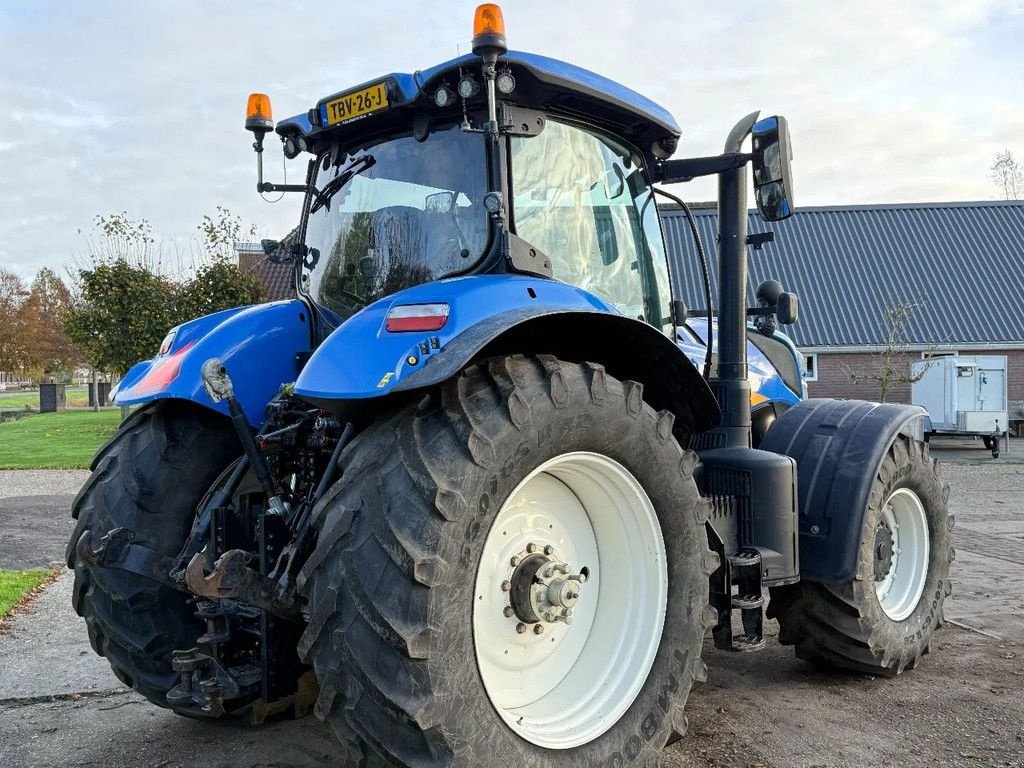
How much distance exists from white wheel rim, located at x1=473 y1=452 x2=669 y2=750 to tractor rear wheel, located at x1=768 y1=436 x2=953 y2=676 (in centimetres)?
145

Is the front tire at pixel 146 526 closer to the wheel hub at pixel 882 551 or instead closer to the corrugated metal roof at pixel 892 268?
the wheel hub at pixel 882 551

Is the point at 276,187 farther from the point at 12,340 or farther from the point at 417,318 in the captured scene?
the point at 12,340

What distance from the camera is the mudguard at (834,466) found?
13.4 ft

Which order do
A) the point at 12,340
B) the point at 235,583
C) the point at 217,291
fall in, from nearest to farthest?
the point at 235,583
the point at 217,291
the point at 12,340

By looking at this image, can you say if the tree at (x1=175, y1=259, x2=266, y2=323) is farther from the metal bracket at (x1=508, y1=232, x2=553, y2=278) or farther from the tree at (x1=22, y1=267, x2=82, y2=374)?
the tree at (x1=22, y1=267, x2=82, y2=374)

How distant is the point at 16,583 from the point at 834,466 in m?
5.63

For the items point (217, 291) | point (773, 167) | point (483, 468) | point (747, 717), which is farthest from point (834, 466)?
point (217, 291)

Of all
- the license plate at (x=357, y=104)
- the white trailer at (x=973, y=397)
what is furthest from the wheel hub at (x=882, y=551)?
the white trailer at (x=973, y=397)

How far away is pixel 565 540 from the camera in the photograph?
317 cm

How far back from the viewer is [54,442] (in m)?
18.6

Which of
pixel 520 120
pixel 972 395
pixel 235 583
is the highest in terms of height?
pixel 520 120

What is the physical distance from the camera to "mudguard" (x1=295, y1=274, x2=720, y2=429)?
2484mm

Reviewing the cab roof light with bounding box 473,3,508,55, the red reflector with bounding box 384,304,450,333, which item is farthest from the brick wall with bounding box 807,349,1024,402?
the red reflector with bounding box 384,304,450,333

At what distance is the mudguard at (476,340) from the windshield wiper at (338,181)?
0.97m
